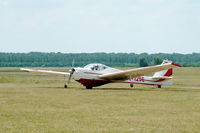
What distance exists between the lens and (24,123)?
14.3 m

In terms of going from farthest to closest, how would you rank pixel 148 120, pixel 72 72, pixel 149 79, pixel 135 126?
pixel 149 79, pixel 72 72, pixel 148 120, pixel 135 126

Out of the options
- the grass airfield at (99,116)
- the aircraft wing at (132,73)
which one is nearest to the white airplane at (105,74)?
the aircraft wing at (132,73)

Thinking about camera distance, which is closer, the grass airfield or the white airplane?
the grass airfield

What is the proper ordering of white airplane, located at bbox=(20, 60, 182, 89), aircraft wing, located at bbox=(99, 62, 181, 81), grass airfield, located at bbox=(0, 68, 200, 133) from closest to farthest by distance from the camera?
grass airfield, located at bbox=(0, 68, 200, 133) → aircraft wing, located at bbox=(99, 62, 181, 81) → white airplane, located at bbox=(20, 60, 182, 89)

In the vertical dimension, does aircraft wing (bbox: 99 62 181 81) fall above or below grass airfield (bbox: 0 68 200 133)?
above

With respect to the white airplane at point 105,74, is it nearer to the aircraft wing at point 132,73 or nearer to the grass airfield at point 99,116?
the aircraft wing at point 132,73

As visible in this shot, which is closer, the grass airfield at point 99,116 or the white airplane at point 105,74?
the grass airfield at point 99,116

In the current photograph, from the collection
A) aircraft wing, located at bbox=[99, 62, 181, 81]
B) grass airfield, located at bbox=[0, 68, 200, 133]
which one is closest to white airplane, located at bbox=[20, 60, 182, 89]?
aircraft wing, located at bbox=[99, 62, 181, 81]

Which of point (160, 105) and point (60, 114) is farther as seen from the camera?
Result: point (160, 105)

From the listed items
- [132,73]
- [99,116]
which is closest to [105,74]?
[132,73]

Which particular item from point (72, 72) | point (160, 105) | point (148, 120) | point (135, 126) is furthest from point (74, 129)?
point (72, 72)

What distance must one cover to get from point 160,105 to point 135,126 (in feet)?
19.7

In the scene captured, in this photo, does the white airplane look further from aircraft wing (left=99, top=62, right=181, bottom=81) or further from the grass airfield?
the grass airfield

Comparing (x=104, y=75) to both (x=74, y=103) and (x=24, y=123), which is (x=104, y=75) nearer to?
(x=74, y=103)
